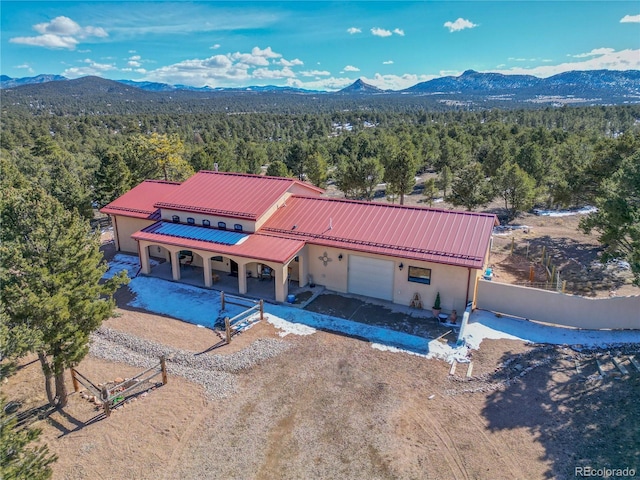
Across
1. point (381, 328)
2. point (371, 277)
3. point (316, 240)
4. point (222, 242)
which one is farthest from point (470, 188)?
point (222, 242)

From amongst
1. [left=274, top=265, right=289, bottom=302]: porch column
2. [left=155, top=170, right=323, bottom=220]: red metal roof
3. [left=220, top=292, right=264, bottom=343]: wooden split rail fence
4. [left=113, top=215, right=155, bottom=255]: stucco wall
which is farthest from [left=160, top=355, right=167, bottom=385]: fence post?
[left=113, top=215, right=155, bottom=255]: stucco wall

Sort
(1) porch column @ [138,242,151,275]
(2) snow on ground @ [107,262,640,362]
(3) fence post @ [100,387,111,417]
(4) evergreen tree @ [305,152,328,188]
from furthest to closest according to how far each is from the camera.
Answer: (4) evergreen tree @ [305,152,328,188], (1) porch column @ [138,242,151,275], (2) snow on ground @ [107,262,640,362], (3) fence post @ [100,387,111,417]

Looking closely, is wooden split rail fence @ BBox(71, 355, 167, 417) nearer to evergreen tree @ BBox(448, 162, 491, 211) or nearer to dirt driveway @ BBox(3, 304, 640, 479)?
dirt driveway @ BBox(3, 304, 640, 479)

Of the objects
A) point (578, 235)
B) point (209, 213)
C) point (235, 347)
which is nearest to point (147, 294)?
point (209, 213)

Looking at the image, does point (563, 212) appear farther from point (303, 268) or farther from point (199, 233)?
point (199, 233)

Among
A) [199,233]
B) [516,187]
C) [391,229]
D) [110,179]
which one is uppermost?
[110,179]

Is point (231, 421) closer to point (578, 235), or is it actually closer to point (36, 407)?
point (36, 407)

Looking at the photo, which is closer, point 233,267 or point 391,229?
point 391,229
